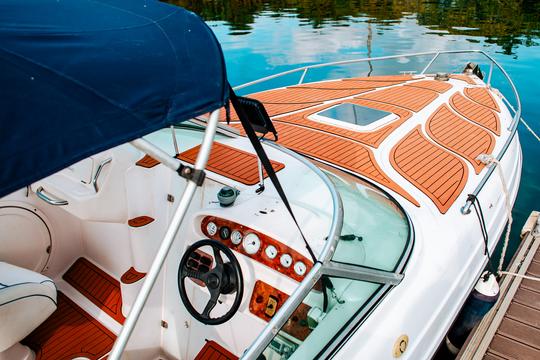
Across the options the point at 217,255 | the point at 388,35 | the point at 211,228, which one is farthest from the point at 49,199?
the point at 388,35

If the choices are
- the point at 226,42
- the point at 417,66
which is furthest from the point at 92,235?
the point at 226,42

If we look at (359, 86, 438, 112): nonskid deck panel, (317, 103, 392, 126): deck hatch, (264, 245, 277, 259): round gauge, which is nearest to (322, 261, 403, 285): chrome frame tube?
(264, 245, 277, 259): round gauge

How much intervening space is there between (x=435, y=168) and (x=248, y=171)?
1749 millimetres

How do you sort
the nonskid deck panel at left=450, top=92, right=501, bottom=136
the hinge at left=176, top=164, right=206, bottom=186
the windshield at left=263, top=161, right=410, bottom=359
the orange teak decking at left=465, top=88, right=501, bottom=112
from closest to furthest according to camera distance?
the hinge at left=176, top=164, right=206, bottom=186, the windshield at left=263, top=161, right=410, bottom=359, the nonskid deck panel at left=450, top=92, right=501, bottom=136, the orange teak decking at left=465, top=88, right=501, bottom=112

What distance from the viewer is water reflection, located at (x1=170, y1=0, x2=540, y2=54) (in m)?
17.8

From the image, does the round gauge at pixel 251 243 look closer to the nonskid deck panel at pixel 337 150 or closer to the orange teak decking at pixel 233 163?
the orange teak decking at pixel 233 163

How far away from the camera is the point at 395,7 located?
26.6 m

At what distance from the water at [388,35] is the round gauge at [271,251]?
4.11 m

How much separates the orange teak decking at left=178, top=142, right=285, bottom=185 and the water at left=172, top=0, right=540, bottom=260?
12.9ft

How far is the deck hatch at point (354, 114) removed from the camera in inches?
164

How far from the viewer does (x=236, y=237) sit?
241cm

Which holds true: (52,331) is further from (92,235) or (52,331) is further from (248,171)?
(248,171)

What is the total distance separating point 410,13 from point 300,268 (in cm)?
2651

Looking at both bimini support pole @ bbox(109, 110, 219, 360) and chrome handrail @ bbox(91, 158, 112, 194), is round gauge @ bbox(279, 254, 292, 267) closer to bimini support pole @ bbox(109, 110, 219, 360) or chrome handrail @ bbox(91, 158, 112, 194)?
bimini support pole @ bbox(109, 110, 219, 360)
